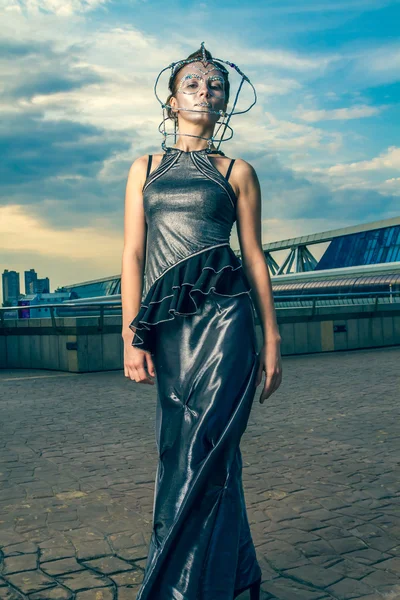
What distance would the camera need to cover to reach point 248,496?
4461mm

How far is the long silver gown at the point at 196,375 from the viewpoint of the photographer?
2332 mm

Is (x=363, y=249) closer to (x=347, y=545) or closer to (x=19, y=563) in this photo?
(x=347, y=545)

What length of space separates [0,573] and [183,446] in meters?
1.47

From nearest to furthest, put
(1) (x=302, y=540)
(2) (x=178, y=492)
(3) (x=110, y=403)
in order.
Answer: (2) (x=178, y=492) < (1) (x=302, y=540) < (3) (x=110, y=403)

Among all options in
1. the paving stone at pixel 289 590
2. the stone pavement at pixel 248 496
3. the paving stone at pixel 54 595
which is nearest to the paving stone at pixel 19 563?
the stone pavement at pixel 248 496

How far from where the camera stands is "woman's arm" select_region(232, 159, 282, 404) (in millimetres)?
2576

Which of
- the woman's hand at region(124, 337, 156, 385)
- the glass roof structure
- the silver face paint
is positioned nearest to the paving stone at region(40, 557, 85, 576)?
the woman's hand at region(124, 337, 156, 385)

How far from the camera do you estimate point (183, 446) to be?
238 centimetres

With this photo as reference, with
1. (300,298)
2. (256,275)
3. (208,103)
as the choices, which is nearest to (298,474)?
(256,275)

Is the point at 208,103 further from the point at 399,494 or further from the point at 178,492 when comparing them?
the point at 399,494

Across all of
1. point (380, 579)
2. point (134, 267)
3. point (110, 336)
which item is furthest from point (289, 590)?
point (110, 336)

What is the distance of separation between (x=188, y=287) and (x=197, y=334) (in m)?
0.16

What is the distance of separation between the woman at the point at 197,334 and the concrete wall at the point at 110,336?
10066mm

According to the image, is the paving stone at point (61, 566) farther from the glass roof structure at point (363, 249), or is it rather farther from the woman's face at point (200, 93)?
the glass roof structure at point (363, 249)
